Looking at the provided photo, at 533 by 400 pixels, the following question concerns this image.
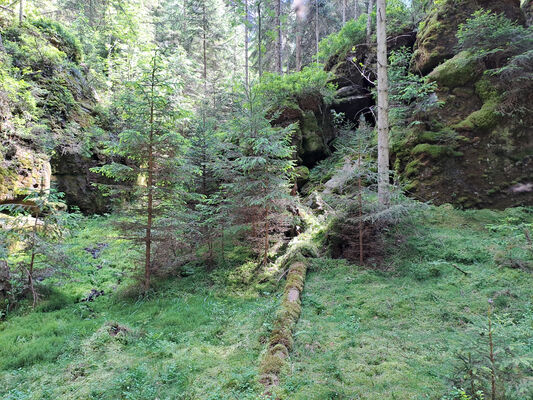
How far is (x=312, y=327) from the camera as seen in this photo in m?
5.43

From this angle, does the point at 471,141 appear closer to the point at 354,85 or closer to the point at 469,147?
the point at 469,147

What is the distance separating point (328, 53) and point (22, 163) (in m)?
19.2

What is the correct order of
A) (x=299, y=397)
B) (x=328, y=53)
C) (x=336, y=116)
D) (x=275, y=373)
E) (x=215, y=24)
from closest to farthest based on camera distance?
(x=299, y=397), (x=275, y=373), (x=336, y=116), (x=328, y=53), (x=215, y=24)

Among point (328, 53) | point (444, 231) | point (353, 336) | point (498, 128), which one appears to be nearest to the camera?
point (353, 336)

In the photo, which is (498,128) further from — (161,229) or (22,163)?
(22,163)

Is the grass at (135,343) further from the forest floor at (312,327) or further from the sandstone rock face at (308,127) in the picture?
the sandstone rock face at (308,127)

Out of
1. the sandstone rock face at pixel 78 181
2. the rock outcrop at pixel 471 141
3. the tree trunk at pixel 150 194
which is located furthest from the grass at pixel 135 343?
the rock outcrop at pixel 471 141

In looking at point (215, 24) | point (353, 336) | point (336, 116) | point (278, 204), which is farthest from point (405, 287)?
point (215, 24)

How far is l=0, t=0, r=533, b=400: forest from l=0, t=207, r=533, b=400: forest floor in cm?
4

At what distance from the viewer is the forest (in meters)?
4.17

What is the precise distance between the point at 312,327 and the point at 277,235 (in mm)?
4186

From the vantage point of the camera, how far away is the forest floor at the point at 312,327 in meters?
3.73

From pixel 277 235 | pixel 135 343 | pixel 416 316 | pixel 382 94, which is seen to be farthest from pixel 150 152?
pixel 382 94

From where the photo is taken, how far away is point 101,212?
1450cm
